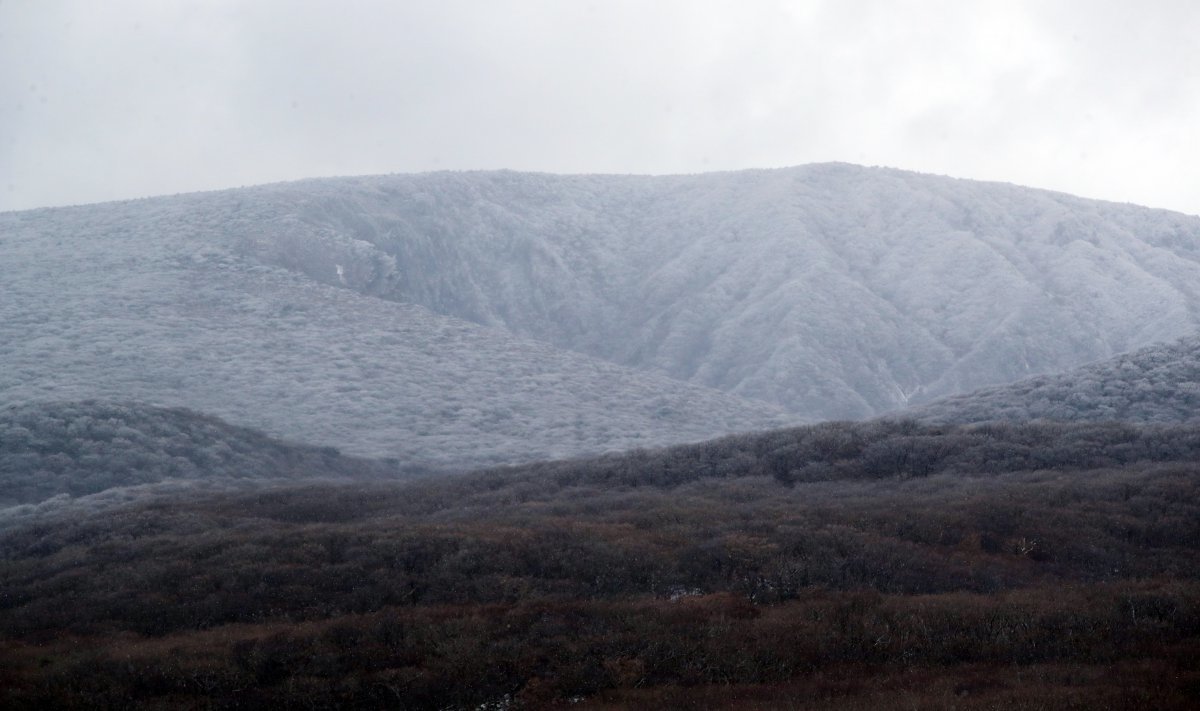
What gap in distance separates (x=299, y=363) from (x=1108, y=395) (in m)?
41.6

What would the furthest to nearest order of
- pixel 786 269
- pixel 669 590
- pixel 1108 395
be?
1. pixel 786 269
2. pixel 1108 395
3. pixel 669 590

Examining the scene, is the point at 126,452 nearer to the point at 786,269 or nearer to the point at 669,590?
the point at 669,590

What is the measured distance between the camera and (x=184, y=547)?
2102 cm

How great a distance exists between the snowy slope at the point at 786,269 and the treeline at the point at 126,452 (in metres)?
32.6

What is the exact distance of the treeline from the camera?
36.2 meters

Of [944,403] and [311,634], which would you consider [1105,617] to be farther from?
[944,403]

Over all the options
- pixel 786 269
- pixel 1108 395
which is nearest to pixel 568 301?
pixel 786 269

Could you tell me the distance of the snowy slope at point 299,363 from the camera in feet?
159

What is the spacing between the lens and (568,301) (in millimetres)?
83875

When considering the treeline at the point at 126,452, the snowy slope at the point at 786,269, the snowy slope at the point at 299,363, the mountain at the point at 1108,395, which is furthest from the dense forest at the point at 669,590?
the snowy slope at the point at 786,269

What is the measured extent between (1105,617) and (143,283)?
6404 cm

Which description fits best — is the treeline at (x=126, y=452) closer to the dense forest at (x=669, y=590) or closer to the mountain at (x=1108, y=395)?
the dense forest at (x=669, y=590)

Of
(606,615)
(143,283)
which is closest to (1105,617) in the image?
(606,615)

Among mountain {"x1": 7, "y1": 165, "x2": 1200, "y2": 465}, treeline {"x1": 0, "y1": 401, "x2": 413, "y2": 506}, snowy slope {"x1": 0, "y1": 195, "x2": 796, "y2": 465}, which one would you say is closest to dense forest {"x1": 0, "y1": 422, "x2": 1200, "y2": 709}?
treeline {"x1": 0, "y1": 401, "x2": 413, "y2": 506}
